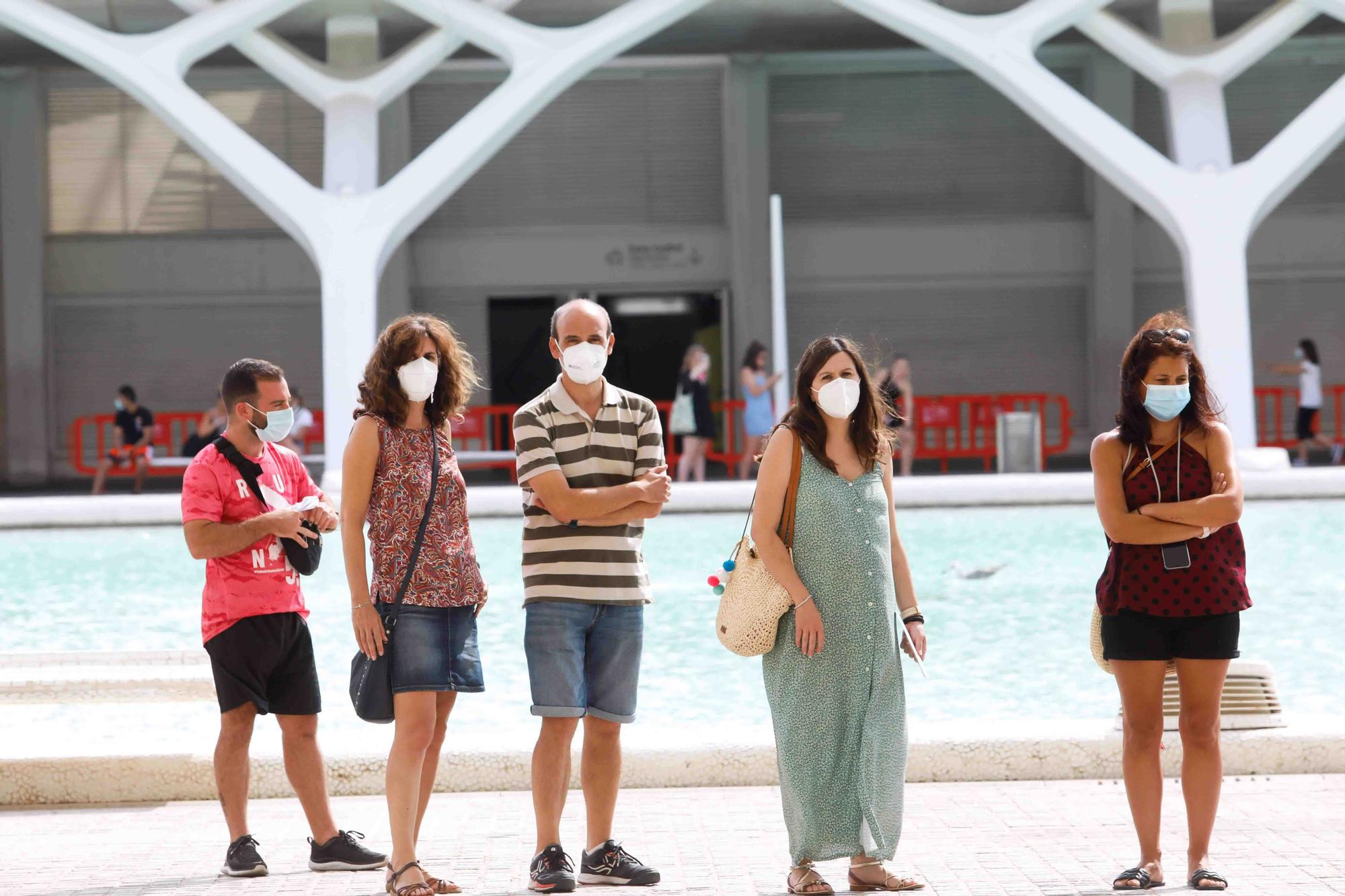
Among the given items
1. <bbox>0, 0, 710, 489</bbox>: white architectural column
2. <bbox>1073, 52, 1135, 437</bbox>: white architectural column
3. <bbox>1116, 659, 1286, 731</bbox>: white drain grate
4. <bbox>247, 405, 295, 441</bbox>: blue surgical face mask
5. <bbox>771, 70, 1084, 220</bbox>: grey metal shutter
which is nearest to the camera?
<bbox>247, 405, 295, 441</bbox>: blue surgical face mask

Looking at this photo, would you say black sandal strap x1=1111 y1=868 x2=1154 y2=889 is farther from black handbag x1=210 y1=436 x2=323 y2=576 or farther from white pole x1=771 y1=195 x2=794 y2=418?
white pole x1=771 y1=195 x2=794 y2=418

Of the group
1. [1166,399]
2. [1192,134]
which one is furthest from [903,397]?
[1166,399]

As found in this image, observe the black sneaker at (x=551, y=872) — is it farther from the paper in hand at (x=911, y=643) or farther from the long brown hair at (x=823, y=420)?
the long brown hair at (x=823, y=420)

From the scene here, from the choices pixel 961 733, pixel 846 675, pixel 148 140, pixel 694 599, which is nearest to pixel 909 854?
pixel 846 675

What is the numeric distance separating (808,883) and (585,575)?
993 mm

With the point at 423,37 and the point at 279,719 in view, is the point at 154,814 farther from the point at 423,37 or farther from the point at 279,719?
the point at 423,37

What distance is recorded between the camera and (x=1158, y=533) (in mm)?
4234

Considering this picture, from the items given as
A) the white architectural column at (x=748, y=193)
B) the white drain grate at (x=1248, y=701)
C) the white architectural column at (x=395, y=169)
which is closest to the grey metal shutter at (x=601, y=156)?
the white architectural column at (x=395, y=169)

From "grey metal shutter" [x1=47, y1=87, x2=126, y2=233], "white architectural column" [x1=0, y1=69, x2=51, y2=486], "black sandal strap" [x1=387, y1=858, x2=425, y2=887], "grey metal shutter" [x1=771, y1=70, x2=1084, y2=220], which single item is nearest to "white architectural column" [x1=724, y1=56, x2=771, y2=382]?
"grey metal shutter" [x1=771, y1=70, x2=1084, y2=220]

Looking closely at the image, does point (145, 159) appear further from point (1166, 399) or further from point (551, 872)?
point (1166, 399)

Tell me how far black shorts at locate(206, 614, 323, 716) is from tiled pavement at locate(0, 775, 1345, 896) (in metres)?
0.48

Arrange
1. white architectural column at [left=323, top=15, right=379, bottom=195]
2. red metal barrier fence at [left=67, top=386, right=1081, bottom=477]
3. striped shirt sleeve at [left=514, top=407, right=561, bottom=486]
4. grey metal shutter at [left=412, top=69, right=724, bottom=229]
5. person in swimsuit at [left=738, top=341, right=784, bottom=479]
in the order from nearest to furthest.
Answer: striped shirt sleeve at [left=514, top=407, right=561, bottom=486] < white architectural column at [left=323, top=15, right=379, bottom=195] < person in swimsuit at [left=738, top=341, right=784, bottom=479] < red metal barrier fence at [left=67, top=386, right=1081, bottom=477] < grey metal shutter at [left=412, top=69, right=724, bottom=229]

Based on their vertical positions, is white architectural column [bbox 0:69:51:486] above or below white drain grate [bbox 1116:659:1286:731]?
above

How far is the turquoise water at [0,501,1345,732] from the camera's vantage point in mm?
7656
